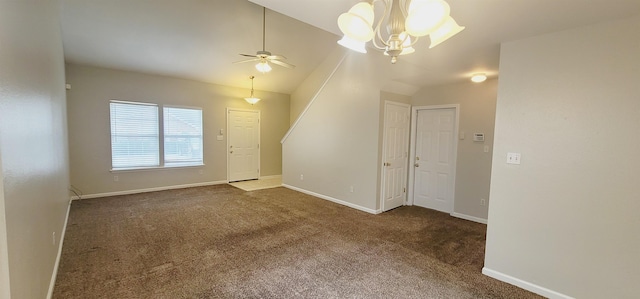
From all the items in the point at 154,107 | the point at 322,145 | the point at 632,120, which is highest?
the point at 154,107

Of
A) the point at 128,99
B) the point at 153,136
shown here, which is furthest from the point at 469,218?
the point at 128,99

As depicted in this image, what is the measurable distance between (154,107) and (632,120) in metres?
7.40

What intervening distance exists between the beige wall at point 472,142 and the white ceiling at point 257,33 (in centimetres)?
35

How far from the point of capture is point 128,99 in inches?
217

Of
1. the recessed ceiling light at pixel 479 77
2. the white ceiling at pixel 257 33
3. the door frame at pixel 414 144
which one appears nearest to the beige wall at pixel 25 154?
the white ceiling at pixel 257 33

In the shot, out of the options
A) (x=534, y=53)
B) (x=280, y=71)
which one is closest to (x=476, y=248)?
(x=534, y=53)

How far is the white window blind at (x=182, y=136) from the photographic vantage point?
611cm

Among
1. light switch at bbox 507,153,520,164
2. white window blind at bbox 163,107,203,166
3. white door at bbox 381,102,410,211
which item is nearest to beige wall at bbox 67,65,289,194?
white window blind at bbox 163,107,203,166

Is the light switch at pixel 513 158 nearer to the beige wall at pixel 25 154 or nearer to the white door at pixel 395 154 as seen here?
the white door at pixel 395 154

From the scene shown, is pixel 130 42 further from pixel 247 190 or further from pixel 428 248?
pixel 428 248

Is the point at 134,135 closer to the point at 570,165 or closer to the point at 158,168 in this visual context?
the point at 158,168

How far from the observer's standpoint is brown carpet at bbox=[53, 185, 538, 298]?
2.40 metres

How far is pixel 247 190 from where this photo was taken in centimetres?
622

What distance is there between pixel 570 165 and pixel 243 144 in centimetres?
670
